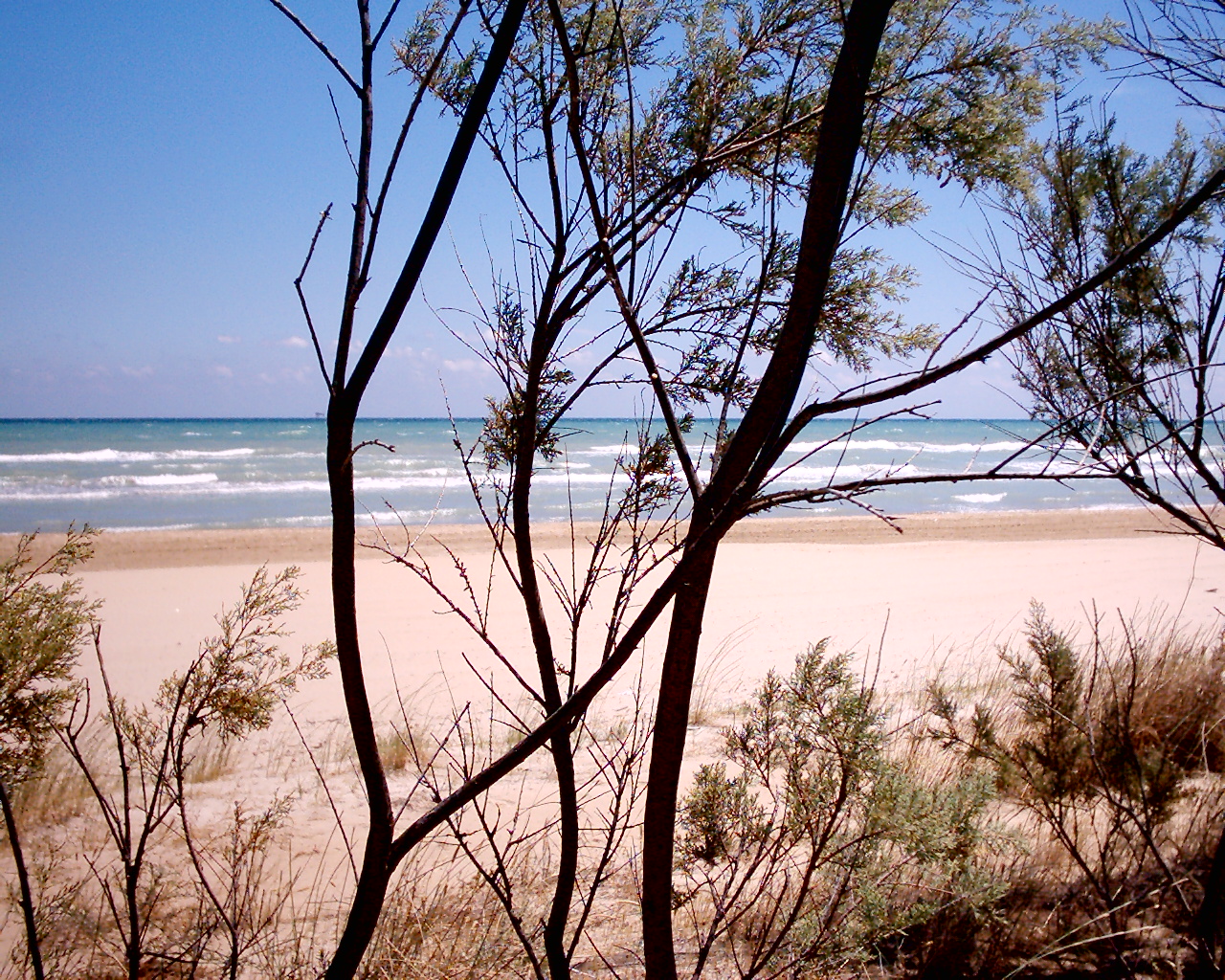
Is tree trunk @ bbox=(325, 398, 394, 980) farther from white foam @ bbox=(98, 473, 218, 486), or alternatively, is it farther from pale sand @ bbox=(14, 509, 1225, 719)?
white foam @ bbox=(98, 473, 218, 486)

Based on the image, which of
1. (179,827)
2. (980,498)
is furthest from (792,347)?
(980,498)

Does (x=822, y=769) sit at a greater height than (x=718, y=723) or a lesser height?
greater

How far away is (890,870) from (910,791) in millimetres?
355

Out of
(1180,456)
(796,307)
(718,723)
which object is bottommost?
(718,723)

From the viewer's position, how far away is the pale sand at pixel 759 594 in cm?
816

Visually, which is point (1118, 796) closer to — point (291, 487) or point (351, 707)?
point (351, 707)

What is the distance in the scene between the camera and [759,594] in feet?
39.0

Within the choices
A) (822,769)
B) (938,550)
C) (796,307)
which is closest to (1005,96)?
(796,307)

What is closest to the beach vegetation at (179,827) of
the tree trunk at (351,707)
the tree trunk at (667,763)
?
the tree trunk at (351,707)

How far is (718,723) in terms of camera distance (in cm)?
Result: 640

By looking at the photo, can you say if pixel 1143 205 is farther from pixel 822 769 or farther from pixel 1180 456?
pixel 822 769

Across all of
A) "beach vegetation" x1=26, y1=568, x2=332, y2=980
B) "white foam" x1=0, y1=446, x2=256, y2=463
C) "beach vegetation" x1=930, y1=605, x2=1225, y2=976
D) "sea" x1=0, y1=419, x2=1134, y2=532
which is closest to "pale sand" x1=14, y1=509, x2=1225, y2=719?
"beach vegetation" x1=930, y1=605, x2=1225, y2=976

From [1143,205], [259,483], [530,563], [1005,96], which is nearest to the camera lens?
[530,563]

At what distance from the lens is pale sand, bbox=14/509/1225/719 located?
321 inches
